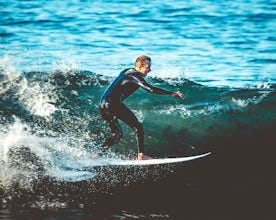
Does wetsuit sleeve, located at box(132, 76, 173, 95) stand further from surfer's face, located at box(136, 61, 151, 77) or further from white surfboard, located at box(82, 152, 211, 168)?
white surfboard, located at box(82, 152, 211, 168)

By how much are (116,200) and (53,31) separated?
13073 mm

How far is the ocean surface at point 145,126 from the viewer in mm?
8766

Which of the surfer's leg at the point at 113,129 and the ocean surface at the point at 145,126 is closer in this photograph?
the ocean surface at the point at 145,126

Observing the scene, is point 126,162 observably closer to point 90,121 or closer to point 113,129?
point 113,129

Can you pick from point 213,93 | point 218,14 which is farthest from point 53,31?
point 213,93

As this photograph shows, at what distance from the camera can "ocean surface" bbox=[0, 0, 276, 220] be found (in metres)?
8.77

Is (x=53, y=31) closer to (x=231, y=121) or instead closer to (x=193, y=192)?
(x=231, y=121)

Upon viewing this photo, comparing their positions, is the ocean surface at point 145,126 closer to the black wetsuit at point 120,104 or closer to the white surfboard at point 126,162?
the white surfboard at point 126,162

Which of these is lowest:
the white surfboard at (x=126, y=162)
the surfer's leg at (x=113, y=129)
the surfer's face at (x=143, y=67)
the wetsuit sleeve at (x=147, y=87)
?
the white surfboard at (x=126, y=162)

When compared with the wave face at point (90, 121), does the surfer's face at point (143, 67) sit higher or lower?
higher

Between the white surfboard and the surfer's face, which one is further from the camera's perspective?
the white surfboard

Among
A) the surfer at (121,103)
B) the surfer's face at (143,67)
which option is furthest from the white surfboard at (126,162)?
the surfer's face at (143,67)

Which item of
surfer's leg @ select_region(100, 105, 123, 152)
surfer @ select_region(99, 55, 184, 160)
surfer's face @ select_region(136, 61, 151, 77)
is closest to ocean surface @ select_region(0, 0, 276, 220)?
surfer's leg @ select_region(100, 105, 123, 152)

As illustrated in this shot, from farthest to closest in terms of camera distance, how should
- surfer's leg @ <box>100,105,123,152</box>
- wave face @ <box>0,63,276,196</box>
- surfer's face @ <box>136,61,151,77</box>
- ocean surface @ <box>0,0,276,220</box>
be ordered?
1. wave face @ <box>0,63,276,196</box>
2. surfer's leg @ <box>100,105,123,152</box>
3. surfer's face @ <box>136,61,151,77</box>
4. ocean surface @ <box>0,0,276,220</box>
